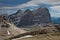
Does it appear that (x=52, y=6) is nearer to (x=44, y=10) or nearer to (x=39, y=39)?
(x=44, y=10)

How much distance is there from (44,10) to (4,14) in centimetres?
151

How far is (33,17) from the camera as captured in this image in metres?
6.02

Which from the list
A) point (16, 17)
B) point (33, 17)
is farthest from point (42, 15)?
point (16, 17)

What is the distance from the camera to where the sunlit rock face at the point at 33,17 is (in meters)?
5.89

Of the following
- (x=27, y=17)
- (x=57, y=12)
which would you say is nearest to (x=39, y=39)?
(x=27, y=17)

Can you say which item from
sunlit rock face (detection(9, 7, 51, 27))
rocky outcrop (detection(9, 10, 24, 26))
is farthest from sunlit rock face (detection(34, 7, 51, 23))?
rocky outcrop (detection(9, 10, 24, 26))

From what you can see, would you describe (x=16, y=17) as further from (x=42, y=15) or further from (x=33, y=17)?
(x=42, y=15)

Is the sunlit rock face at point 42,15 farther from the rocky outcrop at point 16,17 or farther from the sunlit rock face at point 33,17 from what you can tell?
the rocky outcrop at point 16,17

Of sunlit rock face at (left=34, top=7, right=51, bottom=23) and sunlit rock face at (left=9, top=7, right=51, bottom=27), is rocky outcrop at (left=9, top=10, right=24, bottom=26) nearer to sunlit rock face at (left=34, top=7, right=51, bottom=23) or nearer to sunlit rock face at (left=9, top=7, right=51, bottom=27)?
sunlit rock face at (left=9, top=7, right=51, bottom=27)

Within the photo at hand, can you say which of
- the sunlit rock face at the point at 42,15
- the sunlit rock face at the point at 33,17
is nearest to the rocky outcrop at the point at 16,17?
the sunlit rock face at the point at 33,17

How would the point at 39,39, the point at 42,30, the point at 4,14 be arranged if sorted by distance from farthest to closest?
1. the point at 4,14
2. the point at 42,30
3. the point at 39,39

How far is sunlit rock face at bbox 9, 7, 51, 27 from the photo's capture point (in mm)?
5895

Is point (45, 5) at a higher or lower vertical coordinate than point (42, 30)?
higher

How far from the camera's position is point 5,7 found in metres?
6.06
